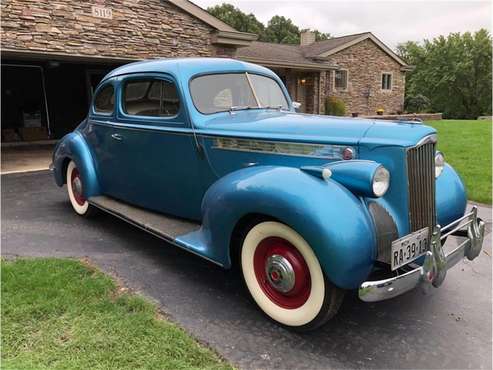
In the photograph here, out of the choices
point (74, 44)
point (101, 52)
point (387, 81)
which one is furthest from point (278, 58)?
point (74, 44)

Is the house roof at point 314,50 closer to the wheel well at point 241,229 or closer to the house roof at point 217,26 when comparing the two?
the house roof at point 217,26

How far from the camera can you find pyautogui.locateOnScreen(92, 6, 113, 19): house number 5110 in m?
9.81

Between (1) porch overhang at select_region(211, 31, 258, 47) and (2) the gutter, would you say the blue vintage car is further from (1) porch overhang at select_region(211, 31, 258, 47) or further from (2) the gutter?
(2) the gutter

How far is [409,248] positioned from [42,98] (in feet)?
47.0

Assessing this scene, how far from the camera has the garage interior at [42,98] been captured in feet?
43.9

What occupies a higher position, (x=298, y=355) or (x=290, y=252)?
(x=290, y=252)

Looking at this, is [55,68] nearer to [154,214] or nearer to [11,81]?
[11,81]

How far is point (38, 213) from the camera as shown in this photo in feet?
17.9

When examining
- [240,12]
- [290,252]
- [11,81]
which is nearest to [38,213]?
[290,252]

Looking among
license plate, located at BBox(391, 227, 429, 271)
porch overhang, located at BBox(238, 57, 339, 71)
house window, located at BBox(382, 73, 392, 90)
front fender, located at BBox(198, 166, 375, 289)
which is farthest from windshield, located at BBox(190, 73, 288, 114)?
house window, located at BBox(382, 73, 392, 90)

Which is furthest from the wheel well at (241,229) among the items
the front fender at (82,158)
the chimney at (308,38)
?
the chimney at (308,38)

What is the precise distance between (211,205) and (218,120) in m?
0.91

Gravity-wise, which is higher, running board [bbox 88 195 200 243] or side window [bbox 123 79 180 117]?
side window [bbox 123 79 180 117]

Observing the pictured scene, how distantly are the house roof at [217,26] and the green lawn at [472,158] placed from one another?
6105 millimetres
